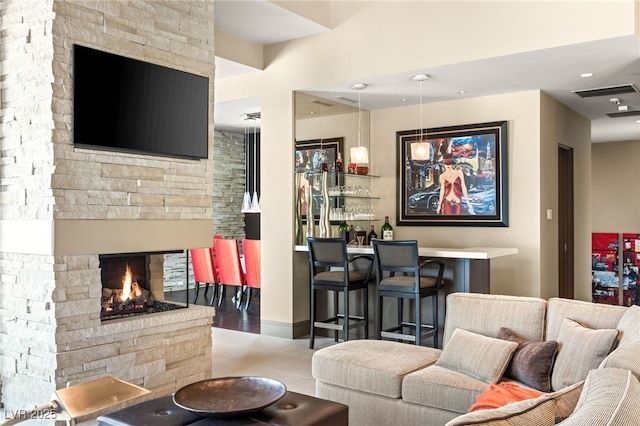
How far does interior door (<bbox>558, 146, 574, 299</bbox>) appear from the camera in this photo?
737cm

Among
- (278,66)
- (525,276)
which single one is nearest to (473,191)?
(525,276)

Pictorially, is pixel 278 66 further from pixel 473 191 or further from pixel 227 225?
pixel 227 225

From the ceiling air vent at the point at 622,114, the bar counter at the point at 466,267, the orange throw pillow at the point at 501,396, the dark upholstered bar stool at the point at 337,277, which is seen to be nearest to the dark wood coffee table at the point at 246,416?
the orange throw pillow at the point at 501,396

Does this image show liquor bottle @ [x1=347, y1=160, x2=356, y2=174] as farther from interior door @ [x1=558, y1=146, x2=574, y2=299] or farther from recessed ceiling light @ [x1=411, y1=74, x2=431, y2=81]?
interior door @ [x1=558, y1=146, x2=574, y2=299]

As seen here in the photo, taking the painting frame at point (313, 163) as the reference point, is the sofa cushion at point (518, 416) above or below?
below

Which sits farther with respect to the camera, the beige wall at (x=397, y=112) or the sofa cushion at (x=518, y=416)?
the beige wall at (x=397, y=112)

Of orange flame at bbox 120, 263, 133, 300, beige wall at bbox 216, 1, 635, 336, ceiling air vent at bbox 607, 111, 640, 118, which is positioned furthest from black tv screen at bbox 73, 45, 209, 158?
ceiling air vent at bbox 607, 111, 640, 118

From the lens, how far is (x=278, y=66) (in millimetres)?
6105

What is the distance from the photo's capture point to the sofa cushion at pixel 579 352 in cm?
266

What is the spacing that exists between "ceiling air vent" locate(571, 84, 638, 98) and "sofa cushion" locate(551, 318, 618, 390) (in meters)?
3.97

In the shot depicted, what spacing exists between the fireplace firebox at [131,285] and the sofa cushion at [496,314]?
2.06 meters

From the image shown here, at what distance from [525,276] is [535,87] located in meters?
1.96

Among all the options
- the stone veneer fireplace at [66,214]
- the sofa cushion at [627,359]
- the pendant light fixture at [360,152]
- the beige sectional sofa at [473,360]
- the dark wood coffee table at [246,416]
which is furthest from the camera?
the pendant light fixture at [360,152]

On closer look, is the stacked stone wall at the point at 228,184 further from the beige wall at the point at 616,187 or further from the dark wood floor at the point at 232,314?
the beige wall at the point at 616,187
